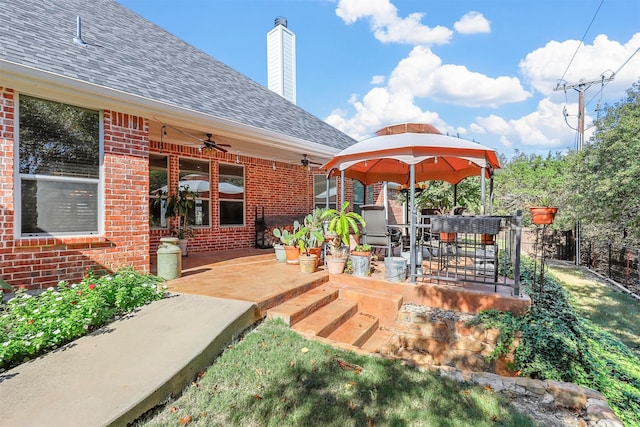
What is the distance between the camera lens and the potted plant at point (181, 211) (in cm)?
751

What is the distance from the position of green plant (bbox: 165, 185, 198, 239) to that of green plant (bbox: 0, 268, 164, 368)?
3.69 m

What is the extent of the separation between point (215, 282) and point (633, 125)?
11.1 metres

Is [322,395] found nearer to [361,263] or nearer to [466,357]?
[466,357]

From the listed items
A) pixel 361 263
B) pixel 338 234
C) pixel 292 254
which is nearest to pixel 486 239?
pixel 361 263

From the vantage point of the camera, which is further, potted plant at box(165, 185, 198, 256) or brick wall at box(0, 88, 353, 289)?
potted plant at box(165, 185, 198, 256)

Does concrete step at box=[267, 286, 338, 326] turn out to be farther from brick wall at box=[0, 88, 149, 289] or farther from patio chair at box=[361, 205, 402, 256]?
brick wall at box=[0, 88, 149, 289]

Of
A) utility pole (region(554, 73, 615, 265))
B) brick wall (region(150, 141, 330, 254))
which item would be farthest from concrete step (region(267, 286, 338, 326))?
utility pole (region(554, 73, 615, 265))

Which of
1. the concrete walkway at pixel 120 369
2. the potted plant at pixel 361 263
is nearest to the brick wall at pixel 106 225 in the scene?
the concrete walkway at pixel 120 369

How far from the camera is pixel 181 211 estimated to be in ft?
24.5

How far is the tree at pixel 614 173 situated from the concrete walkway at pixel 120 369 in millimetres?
10351

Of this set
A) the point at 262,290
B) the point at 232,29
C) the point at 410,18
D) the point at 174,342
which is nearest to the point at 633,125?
the point at 410,18

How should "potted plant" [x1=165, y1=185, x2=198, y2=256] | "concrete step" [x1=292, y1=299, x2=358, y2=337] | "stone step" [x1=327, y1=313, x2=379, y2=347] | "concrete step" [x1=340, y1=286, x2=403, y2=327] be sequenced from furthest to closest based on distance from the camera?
1. "potted plant" [x1=165, y1=185, x2=198, y2=256]
2. "concrete step" [x1=340, y1=286, x2=403, y2=327]
3. "stone step" [x1=327, y1=313, x2=379, y2=347]
4. "concrete step" [x1=292, y1=299, x2=358, y2=337]

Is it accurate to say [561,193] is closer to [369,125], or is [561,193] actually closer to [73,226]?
[73,226]

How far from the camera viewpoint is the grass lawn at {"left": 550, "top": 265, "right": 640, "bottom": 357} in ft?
17.4
